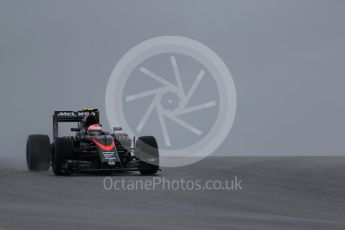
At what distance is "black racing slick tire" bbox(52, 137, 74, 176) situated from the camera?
21.5 m

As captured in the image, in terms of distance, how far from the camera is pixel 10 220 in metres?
11.8

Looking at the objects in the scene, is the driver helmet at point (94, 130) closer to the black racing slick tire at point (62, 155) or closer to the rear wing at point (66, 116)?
the black racing slick tire at point (62, 155)

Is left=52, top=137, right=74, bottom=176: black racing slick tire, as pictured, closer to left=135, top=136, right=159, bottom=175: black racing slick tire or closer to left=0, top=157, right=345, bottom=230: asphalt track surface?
left=0, top=157, right=345, bottom=230: asphalt track surface

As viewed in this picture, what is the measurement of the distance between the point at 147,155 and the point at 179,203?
6579 millimetres

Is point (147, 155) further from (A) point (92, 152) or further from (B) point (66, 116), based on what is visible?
(B) point (66, 116)

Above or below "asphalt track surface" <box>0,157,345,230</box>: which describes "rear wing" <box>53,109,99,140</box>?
above

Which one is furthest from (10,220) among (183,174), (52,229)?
(183,174)

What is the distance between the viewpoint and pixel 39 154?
2456 cm

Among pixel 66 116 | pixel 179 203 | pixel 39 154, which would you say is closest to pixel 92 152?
pixel 39 154

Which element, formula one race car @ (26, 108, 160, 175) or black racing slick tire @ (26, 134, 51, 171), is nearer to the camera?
formula one race car @ (26, 108, 160, 175)

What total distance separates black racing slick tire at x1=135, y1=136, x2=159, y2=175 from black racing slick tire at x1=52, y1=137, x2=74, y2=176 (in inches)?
79.2

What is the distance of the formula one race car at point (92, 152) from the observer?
21.6 metres

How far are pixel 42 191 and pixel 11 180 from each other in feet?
8.86

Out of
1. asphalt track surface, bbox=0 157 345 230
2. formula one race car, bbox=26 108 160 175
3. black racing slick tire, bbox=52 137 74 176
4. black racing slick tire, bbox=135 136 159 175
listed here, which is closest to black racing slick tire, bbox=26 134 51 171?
formula one race car, bbox=26 108 160 175
